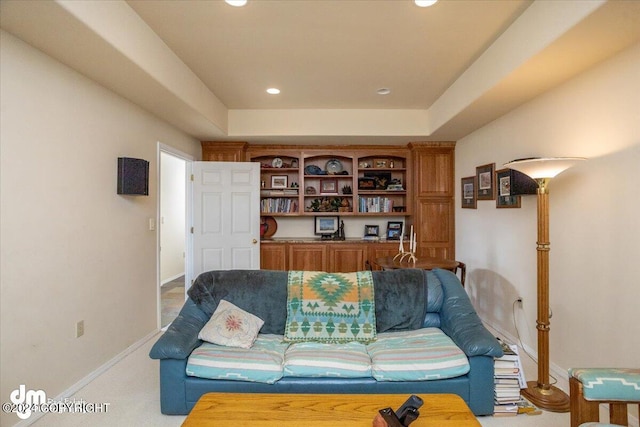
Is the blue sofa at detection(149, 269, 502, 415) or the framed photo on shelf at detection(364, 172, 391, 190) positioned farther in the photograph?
the framed photo on shelf at detection(364, 172, 391, 190)

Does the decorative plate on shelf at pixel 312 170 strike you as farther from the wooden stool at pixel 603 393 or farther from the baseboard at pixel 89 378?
the wooden stool at pixel 603 393

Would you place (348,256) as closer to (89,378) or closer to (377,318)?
(377,318)

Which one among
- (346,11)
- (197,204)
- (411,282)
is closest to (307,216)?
(197,204)

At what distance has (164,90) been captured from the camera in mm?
2879

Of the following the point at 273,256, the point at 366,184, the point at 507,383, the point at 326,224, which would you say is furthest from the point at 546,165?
the point at 273,256

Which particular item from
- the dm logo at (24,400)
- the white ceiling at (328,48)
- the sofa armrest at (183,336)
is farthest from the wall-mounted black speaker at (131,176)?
the dm logo at (24,400)

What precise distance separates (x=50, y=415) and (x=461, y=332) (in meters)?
2.68

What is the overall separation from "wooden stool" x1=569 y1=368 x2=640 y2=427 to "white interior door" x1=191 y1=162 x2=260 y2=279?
373 cm

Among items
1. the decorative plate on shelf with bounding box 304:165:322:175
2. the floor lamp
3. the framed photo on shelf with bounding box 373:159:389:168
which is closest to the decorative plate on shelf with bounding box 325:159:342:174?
the decorative plate on shelf with bounding box 304:165:322:175

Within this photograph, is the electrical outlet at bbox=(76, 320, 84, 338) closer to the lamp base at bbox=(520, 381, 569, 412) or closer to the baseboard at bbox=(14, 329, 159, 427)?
the baseboard at bbox=(14, 329, 159, 427)

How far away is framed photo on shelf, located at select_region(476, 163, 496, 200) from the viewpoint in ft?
12.6

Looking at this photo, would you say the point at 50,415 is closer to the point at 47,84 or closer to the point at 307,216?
the point at 47,84

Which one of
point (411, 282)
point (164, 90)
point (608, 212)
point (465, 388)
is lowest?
point (465, 388)

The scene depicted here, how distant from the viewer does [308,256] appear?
4.98 metres
